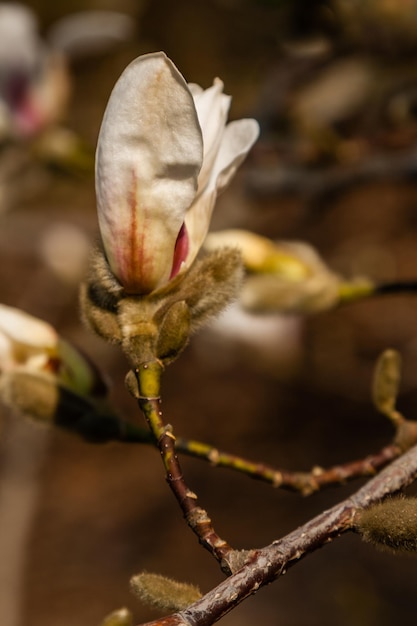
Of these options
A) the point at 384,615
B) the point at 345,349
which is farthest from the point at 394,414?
the point at 384,615

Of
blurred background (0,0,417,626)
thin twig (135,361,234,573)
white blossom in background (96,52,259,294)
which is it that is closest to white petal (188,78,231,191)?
white blossom in background (96,52,259,294)

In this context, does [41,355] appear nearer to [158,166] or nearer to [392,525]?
[158,166]

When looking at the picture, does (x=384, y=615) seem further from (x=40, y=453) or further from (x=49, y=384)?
(x=49, y=384)

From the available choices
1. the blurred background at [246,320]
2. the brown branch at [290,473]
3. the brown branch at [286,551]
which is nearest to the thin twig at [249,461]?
the brown branch at [290,473]

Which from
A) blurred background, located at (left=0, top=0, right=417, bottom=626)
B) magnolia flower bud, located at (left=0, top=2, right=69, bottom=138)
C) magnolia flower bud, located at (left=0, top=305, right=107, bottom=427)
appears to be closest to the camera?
magnolia flower bud, located at (left=0, top=305, right=107, bottom=427)

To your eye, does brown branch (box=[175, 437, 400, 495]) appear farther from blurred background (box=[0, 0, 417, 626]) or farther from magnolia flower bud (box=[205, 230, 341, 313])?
blurred background (box=[0, 0, 417, 626])
